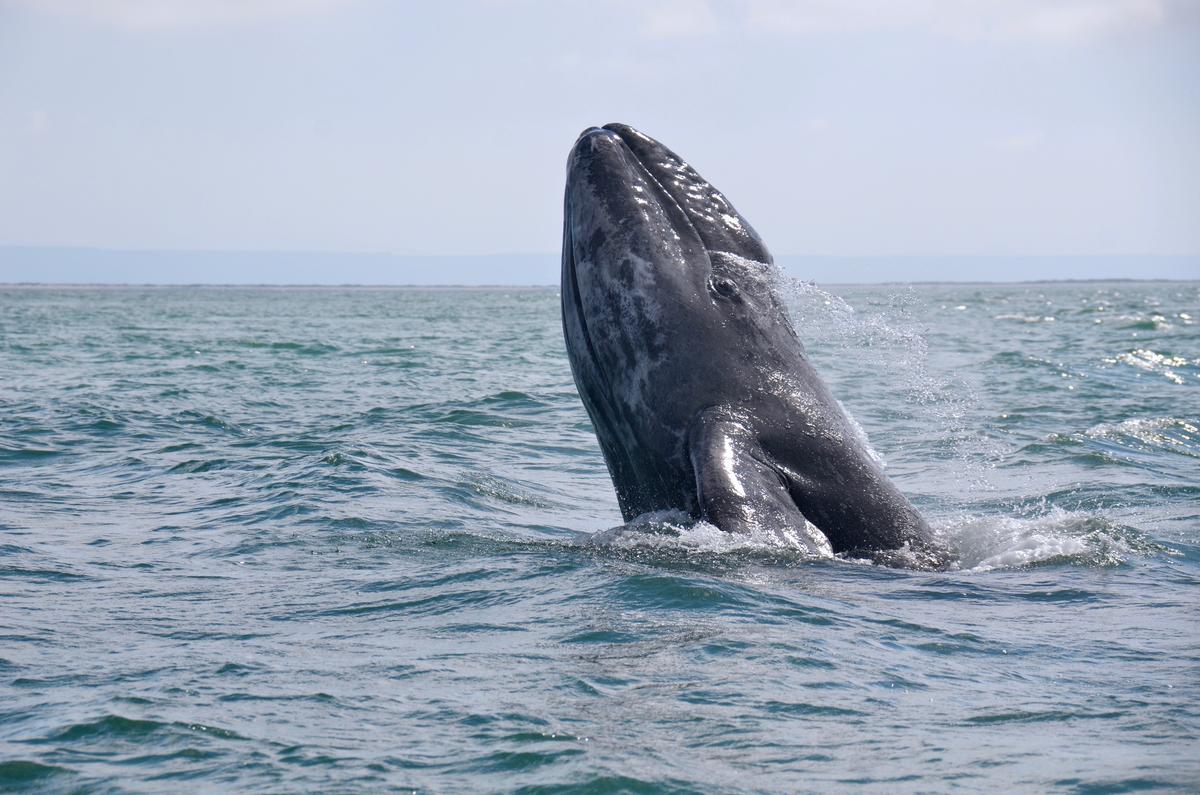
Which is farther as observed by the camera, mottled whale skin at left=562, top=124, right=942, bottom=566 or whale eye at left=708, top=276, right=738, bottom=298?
whale eye at left=708, top=276, right=738, bottom=298

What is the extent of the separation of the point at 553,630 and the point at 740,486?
1.31 metres

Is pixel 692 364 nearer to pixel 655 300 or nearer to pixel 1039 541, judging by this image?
pixel 655 300

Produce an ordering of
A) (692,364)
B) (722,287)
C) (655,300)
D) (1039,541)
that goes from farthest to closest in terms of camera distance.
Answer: (1039,541)
(722,287)
(655,300)
(692,364)

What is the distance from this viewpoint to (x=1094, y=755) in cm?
436

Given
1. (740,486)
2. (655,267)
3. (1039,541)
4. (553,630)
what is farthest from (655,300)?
(1039,541)

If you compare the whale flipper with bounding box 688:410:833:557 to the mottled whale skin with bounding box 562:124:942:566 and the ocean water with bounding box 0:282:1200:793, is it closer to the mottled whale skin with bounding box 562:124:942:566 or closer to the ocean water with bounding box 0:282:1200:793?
the mottled whale skin with bounding box 562:124:942:566

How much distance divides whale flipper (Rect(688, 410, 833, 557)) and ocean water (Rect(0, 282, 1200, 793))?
131 mm

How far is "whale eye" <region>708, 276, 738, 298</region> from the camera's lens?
25.5ft

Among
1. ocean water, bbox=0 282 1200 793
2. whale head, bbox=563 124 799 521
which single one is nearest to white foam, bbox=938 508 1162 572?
ocean water, bbox=0 282 1200 793

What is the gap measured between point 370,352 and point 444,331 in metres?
16.9

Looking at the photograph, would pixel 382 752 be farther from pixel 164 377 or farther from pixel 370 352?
pixel 370 352

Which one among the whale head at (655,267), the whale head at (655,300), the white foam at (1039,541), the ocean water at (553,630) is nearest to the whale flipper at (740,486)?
the ocean water at (553,630)

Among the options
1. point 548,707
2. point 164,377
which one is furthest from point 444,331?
A: point 548,707

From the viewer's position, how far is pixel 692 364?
7.48 m
